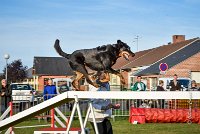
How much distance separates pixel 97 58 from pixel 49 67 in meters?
75.9

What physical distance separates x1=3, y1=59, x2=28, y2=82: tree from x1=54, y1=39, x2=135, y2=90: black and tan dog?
219ft

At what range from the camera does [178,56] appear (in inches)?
1730

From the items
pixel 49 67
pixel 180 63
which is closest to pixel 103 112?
pixel 180 63

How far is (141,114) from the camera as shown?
16656 millimetres

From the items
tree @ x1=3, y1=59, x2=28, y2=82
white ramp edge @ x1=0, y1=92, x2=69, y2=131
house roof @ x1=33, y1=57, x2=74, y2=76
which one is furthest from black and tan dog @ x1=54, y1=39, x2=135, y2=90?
house roof @ x1=33, y1=57, x2=74, y2=76

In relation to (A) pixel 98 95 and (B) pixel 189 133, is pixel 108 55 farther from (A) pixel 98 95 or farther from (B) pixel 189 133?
(B) pixel 189 133

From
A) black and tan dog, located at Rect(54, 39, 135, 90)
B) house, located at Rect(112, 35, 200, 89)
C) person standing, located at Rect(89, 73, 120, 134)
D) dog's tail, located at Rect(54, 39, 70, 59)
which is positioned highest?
house, located at Rect(112, 35, 200, 89)

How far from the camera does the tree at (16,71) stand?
72.3 metres

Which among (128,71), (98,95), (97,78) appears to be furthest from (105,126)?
(128,71)

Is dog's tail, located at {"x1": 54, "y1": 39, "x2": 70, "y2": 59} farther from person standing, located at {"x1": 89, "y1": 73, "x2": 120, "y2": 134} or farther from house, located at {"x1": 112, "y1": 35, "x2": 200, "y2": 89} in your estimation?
house, located at {"x1": 112, "y1": 35, "x2": 200, "y2": 89}

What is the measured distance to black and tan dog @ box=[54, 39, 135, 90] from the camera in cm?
587

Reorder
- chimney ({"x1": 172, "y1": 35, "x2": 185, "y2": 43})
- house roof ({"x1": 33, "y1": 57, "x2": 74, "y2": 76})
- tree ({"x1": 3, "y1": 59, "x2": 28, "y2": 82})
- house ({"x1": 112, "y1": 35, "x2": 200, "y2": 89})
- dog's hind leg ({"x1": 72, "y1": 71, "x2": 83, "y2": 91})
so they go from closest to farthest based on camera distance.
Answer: dog's hind leg ({"x1": 72, "y1": 71, "x2": 83, "y2": 91}), house ({"x1": 112, "y1": 35, "x2": 200, "y2": 89}), chimney ({"x1": 172, "y1": 35, "x2": 185, "y2": 43}), tree ({"x1": 3, "y1": 59, "x2": 28, "y2": 82}), house roof ({"x1": 33, "y1": 57, "x2": 74, "y2": 76})

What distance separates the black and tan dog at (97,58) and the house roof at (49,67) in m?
72.9

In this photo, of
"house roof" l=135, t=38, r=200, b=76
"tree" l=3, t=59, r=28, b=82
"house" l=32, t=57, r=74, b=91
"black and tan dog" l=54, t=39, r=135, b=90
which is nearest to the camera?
"black and tan dog" l=54, t=39, r=135, b=90
